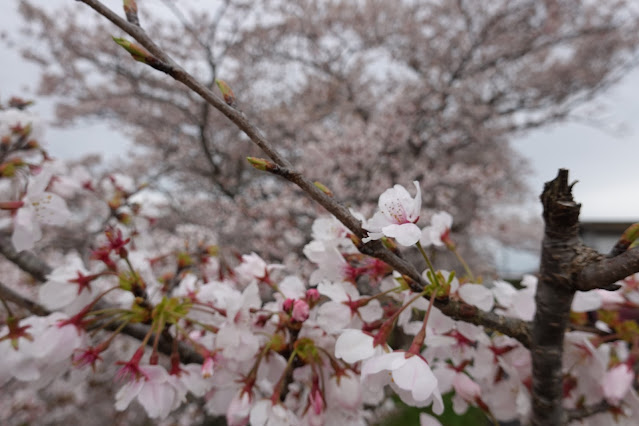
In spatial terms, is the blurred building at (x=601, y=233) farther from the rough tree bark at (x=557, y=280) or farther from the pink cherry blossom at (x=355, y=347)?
the pink cherry blossom at (x=355, y=347)

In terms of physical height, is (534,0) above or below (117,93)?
above

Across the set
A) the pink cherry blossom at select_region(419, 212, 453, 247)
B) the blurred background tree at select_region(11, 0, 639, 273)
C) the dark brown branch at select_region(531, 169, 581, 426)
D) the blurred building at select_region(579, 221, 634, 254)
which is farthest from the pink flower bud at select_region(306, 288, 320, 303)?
the blurred building at select_region(579, 221, 634, 254)

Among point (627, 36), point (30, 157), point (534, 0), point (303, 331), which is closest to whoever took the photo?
point (303, 331)

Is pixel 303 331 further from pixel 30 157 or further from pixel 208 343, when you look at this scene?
pixel 30 157

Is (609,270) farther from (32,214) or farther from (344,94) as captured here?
(344,94)

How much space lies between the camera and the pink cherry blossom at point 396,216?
50 centimetres

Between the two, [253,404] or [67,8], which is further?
[67,8]

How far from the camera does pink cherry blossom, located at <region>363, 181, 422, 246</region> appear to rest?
1.63 feet

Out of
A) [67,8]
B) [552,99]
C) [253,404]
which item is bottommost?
[253,404]

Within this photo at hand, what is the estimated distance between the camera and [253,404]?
0.69m

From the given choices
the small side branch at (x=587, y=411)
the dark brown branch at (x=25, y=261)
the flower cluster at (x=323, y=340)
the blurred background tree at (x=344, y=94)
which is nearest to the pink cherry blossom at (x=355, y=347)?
the flower cluster at (x=323, y=340)

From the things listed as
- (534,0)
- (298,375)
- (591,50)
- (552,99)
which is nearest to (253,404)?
(298,375)

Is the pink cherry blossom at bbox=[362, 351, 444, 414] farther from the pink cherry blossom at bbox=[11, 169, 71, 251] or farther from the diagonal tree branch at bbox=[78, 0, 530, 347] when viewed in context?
the pink cherry blossom at bbox=[11, 169, 71, 251]

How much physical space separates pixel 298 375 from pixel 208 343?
0.75 ft
